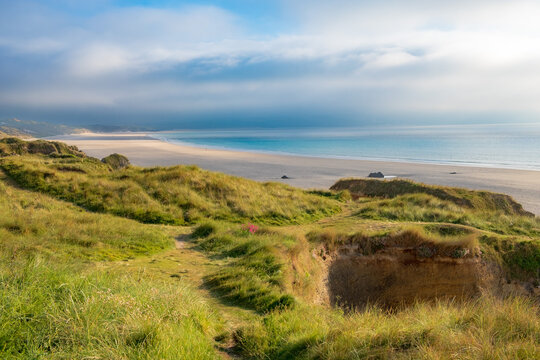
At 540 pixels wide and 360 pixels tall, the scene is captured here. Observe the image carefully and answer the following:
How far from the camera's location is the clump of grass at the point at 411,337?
3820 millimetres

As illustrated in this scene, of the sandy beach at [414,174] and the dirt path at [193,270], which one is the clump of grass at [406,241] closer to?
the dirt path at [193,270]

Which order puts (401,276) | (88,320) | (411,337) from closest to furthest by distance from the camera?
(88,320) < (411,337) < (401,276)

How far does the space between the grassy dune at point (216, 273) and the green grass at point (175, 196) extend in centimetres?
9

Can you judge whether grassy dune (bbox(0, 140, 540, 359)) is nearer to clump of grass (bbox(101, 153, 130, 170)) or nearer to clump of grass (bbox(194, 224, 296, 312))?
clump of grass (bbox(194, 224, 296, 312))

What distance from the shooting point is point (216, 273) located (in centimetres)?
863

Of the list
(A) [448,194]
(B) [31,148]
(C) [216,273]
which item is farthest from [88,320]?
(B) [31,148]

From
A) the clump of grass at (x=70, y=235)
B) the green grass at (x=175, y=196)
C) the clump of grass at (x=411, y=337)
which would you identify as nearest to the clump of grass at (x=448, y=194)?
the green grass at (x=175, y=196)

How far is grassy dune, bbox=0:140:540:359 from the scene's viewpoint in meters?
4.07

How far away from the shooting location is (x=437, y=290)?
39.0 ft

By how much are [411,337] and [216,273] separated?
5.28 m

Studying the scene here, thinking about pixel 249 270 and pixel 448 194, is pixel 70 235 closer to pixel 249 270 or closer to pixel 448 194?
pixel 249 270

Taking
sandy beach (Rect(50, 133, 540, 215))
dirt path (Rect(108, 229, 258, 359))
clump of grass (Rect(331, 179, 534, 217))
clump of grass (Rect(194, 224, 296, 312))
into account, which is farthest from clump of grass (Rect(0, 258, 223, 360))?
sandy beach (Rect(50, 133, 540, 215))

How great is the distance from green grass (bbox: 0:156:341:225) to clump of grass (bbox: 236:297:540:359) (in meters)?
10.7

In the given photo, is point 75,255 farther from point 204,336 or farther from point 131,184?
point 131,184
